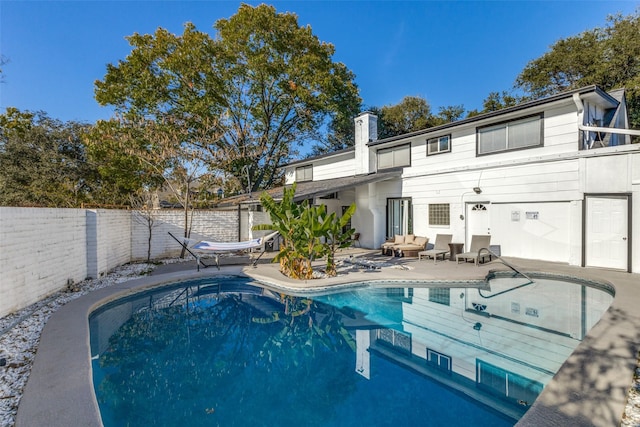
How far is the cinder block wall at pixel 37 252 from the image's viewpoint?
6078 millimetres

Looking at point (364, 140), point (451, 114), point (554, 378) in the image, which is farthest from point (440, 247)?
point (451, 114)

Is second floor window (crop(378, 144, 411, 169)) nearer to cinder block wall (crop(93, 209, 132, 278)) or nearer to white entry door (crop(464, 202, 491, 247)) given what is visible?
white entry door (crop(464, 202, 491, 247))

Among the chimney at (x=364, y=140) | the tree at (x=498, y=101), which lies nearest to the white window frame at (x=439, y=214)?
the chimney at (x=364, y=140)

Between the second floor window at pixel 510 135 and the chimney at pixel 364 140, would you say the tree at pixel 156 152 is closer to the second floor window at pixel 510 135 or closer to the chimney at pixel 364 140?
the chimney at pixel 364 140

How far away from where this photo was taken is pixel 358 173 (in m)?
17.3

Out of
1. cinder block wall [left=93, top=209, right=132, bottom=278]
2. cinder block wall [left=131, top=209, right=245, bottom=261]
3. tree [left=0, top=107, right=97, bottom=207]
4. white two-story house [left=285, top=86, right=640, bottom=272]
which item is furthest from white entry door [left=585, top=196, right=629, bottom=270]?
tree [left=0, top=107, right=97, bottom=207]

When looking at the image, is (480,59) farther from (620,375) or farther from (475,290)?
(620,375)

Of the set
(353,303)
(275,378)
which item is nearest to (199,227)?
(353,303)

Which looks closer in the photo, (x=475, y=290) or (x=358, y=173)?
(x=475, y=290)

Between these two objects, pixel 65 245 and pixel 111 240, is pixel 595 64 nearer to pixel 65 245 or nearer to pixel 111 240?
pixel 111 240

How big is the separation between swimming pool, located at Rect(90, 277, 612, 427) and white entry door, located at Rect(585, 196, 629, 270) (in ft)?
6.94

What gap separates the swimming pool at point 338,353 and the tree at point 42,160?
13.1 metres

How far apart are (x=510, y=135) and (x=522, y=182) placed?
1.94 metres

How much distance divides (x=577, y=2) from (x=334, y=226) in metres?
17.6
